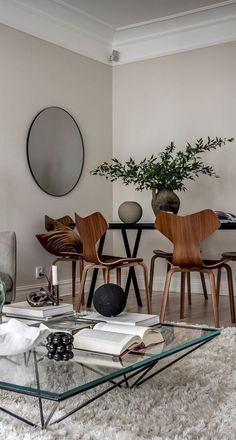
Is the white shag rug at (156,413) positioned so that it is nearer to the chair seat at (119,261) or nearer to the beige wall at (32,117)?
the chair seat at (119,261)

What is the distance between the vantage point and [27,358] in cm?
Answer: 185

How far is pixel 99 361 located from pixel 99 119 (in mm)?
4592

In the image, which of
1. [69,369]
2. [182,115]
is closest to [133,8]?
[182,115]

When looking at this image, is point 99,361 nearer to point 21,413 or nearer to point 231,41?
point 21,413

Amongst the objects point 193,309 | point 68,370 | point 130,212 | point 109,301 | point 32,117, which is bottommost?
point 193,309

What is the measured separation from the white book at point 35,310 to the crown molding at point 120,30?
324 cm

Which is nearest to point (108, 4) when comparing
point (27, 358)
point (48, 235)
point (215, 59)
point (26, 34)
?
point (26, 34)

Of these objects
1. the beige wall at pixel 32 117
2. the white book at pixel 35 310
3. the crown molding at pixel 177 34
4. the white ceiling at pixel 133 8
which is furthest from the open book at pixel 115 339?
the crown molding at pixel 177 34

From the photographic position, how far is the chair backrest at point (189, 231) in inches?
146

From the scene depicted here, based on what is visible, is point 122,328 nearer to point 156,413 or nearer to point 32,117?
point 156,413

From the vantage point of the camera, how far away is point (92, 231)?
13.8 feet

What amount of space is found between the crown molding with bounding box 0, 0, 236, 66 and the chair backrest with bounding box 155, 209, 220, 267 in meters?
2.51

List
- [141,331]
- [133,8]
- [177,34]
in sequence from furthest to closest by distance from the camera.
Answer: [177,34] < [133,8] < [141,331]

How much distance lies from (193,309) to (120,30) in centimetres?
317
